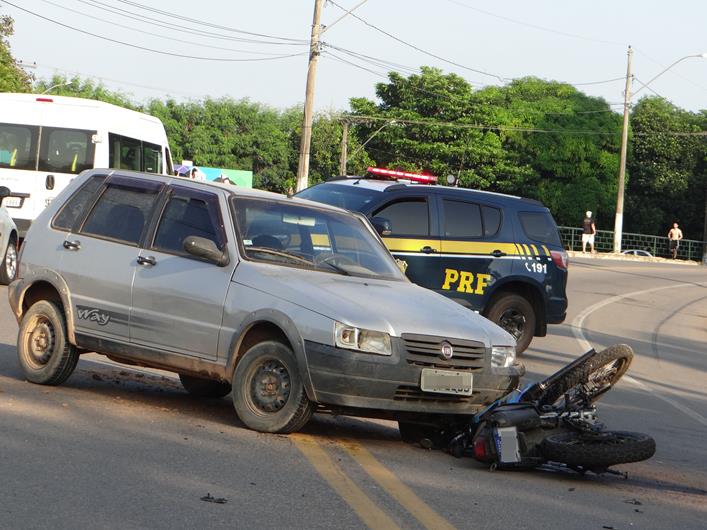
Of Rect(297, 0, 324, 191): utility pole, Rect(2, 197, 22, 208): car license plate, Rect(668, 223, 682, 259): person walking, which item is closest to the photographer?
Rect(2, 197, 22, 208): car license plate

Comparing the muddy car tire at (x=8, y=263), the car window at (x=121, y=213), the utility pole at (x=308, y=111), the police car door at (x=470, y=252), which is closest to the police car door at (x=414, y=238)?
the police car door at (x=470, y=252)

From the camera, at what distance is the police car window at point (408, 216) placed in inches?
559

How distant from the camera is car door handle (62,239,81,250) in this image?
9.30 m

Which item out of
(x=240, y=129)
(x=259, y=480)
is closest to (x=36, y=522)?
(x=259, y=480)

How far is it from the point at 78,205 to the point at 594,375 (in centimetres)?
426

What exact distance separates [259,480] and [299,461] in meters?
0.65

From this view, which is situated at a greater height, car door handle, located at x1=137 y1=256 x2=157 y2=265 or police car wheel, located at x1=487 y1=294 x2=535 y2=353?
car door handle, located at x1=137 y1=256 x2=157 y2=265

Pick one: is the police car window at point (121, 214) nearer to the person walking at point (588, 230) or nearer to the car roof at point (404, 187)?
the car roof at point (404, 187)

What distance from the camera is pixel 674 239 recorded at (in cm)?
6059

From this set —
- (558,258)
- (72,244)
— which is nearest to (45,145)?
(558,258)

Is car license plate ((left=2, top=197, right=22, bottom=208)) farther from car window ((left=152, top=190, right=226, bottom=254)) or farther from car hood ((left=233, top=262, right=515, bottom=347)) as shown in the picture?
car hood ((left=233, top=262, right=515, bottom=347))

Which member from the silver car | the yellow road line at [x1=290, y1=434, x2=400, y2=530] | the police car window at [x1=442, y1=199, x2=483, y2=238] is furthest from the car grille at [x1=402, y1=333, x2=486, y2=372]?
the police car window at [x1=442, y1=199, x2=483, y2=238]

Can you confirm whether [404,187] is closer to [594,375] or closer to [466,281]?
[466,281]

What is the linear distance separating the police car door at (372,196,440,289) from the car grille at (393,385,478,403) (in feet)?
20.5
